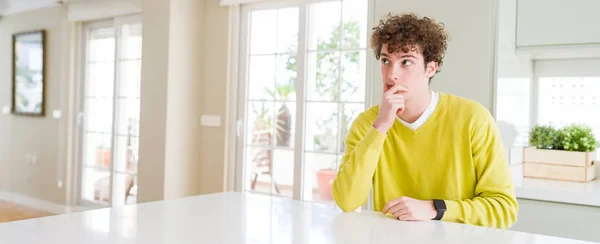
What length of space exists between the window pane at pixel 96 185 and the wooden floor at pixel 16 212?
51 centimetres

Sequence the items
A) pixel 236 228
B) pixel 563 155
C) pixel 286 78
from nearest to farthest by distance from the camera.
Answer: pixel 236 228 → pixel 563 155 → pixel 286 78

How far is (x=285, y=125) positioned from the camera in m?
3.98

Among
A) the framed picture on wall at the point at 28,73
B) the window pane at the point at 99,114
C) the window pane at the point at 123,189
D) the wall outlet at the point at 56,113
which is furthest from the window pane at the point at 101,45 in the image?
the window pane at the point at 123,189

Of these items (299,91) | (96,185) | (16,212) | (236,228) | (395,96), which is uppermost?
(299,91)

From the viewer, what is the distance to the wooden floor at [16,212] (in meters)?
5.37

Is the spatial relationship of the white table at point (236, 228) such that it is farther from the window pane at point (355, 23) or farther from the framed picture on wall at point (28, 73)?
the framed picture on wall at point (28, 73)

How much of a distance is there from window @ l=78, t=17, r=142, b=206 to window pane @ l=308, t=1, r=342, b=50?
1815 millimetres

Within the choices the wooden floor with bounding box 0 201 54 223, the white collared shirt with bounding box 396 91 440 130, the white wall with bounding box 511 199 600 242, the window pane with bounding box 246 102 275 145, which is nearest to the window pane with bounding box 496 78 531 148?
the white wall with bounding box 511 199 600 242

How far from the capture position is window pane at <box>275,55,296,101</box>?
3.94m

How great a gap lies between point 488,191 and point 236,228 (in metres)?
0.75

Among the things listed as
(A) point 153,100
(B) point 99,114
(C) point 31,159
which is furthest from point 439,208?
(C) point 31,159

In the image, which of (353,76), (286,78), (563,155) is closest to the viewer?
(563,155)

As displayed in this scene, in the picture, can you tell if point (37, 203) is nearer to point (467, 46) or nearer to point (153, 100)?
point (153, 100)

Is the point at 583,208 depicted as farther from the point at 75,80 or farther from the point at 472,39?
the point at 75,80
